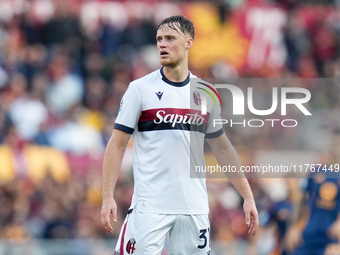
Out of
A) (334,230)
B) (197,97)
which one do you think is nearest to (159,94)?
(197,97)

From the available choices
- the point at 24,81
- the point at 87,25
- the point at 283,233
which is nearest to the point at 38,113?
the point at 24,81

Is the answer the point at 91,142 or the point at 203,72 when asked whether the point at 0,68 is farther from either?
the point at 203,72

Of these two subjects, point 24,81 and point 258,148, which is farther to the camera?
point 24,81

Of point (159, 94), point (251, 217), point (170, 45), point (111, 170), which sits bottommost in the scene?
point (251, 217)

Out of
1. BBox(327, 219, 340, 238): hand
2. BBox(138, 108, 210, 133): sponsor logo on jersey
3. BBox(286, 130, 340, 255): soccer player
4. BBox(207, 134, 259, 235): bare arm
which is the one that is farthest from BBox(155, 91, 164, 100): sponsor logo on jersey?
BBox(327, 219, 340, 238): hand

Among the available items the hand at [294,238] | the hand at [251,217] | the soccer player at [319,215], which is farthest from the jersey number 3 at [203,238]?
the hand at [294,238]

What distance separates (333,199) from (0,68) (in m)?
8.26

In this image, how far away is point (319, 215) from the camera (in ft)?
31.9

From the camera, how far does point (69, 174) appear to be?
1361 centimetres

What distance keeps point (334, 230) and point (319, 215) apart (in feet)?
0.98

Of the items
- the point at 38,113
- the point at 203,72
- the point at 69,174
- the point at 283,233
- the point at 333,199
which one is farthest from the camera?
the point at 203,72

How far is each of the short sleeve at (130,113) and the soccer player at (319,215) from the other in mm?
3740

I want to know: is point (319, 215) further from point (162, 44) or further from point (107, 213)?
point (107, 213)

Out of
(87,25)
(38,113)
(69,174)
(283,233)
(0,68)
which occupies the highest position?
(87,25)
